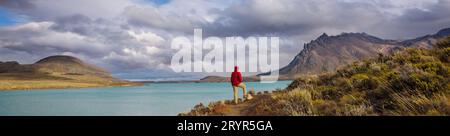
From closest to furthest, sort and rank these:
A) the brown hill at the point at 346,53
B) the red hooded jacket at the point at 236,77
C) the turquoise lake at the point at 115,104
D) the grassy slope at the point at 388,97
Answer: the grassy slope at the point at 388,97
the red hooded jacket at the point at 236,77
the brown hill at the point at 346,53
the turquoise lake at the point at 115,104

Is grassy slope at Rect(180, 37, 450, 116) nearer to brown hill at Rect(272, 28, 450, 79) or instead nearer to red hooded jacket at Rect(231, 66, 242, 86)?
red hooded jacket at Rect(231, 66, 242, 86)

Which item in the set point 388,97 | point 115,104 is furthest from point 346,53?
point 388,97

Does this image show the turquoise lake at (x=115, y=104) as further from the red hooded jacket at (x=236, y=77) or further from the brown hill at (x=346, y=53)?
the red hooded jacket at (x=236, y=77)

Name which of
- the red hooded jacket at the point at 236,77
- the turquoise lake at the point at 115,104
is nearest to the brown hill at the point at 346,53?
the turquoise lake at the point at 115,104

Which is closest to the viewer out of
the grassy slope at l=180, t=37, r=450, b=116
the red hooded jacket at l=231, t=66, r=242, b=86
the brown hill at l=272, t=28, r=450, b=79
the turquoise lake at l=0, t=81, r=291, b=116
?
the grassy slope at l=180, t=37, r=450, b=116

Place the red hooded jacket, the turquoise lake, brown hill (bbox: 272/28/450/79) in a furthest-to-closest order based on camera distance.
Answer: the turquoise lake, brown hill (bbox: 272/28/450/79), the red hooded jacket

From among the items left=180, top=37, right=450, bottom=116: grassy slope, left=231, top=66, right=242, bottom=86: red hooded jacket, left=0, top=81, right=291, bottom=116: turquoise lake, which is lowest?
left=0, top=81, right=291, bottom=116: turquoise lake

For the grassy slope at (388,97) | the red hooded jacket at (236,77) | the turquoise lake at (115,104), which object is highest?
the red hooded jacket at (236,77)

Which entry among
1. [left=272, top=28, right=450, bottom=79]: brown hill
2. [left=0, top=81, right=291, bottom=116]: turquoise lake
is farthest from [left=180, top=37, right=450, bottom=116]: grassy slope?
[left=0, top=81, right=291, bottom=116]: turquoise lake

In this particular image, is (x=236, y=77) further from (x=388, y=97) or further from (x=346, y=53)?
(x=346, y=53)
